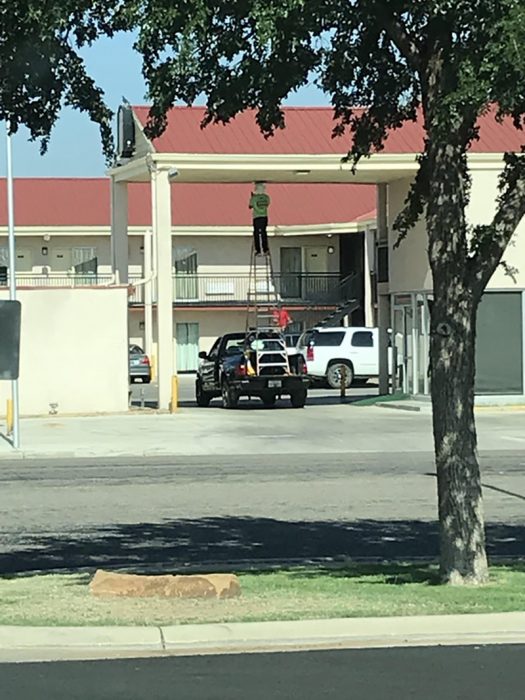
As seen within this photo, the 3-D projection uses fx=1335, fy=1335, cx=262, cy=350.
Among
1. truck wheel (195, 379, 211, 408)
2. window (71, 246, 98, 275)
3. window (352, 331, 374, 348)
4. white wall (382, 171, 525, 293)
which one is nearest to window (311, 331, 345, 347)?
window (352, 331, 374, 348)

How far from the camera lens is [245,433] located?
26406 millimetres

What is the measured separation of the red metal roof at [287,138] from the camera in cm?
3178

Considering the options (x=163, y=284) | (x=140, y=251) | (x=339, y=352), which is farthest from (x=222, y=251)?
(x=163, y=284)

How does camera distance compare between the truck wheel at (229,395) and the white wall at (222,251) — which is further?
the white wall at (222,251)

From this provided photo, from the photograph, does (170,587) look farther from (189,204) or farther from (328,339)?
(189,204)

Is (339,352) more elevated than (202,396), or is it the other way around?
(339,352)

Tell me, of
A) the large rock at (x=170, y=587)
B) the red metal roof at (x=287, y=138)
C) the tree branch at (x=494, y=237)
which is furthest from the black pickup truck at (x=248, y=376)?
the tree branch at (x=494, y=237)

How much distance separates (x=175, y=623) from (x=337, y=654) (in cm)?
117

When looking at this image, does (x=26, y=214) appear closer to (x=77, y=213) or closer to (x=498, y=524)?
(x=77, y=213)

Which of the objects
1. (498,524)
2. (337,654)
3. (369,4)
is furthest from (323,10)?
(498,524)

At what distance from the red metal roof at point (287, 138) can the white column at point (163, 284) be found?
1054mm

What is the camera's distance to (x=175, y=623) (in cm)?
860

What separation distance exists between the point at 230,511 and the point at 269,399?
18.9 meters

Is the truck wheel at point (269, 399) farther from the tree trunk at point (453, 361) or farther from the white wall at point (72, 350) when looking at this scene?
the tree trunk at point (453, 361)
